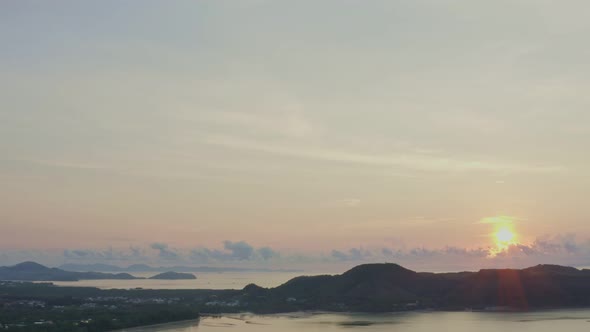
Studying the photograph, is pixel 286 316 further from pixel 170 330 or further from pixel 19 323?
pixel 19 323

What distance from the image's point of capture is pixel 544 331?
126 m

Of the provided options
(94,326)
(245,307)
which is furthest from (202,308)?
(94,326)

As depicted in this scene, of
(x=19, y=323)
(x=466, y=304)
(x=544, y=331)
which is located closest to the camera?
(x=19, y=323)

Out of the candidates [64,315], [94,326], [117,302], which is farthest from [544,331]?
[117,302]

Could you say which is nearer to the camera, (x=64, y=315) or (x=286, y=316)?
(x=64, y=315)

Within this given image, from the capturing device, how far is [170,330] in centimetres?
12631

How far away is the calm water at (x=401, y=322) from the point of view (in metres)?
132

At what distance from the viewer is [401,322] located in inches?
5866

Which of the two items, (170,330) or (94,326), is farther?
(170,330)

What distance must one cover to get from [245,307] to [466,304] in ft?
227

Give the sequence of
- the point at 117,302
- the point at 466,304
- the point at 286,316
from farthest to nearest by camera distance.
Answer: the point at 466,304
the point at 117,302
the point at 286,316

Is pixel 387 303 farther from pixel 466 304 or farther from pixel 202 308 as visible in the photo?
pixel 202 308

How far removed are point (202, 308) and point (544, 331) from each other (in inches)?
3626

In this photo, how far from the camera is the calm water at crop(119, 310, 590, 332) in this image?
434 feet
